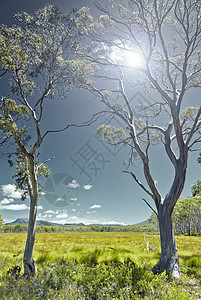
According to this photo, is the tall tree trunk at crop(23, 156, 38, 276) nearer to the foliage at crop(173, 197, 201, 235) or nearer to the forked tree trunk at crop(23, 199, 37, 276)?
the forked tree trunk at crop(23, 199, 37, 276)

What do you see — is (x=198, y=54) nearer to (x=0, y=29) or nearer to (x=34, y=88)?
(x=34, y=88)

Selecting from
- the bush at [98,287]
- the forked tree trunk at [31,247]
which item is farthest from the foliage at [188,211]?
the forked tree trunk at [31,247]

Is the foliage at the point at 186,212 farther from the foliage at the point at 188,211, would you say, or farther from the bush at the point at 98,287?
the bush at the point at 98,287

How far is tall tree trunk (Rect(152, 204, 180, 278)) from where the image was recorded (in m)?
5.53

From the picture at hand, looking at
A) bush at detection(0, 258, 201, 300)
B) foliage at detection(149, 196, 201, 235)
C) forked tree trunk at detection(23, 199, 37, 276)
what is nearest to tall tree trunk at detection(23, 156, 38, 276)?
forked tree trunk at detection(23, 199, 37, 276)

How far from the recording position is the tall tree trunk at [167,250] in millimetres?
5531

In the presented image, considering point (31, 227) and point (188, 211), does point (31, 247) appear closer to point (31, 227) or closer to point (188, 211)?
point (31, 227)

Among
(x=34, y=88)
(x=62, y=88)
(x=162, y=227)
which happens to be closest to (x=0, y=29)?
(x=34, y=88)

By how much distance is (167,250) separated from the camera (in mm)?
5750

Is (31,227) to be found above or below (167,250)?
above

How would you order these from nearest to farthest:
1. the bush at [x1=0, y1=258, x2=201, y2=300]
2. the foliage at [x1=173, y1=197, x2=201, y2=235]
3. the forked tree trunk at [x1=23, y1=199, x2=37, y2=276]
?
the bush at [x1=0, y1=258, x2=201, y2=300], the forked tree trunk at [x1=23, y1=199, x2=37, y2=276], the foliage at [x1=173, y1=197, x2=201, y2=235]

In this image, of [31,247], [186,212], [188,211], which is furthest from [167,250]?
[188,211]

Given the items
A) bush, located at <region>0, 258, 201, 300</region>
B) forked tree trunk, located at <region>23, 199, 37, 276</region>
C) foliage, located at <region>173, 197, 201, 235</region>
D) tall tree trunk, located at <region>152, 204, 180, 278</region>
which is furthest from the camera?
foliage, located at <region>173, 197, 201, 235</region>

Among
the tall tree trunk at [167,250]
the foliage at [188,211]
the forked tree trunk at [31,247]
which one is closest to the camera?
the tall tree trunk at [167,250]
